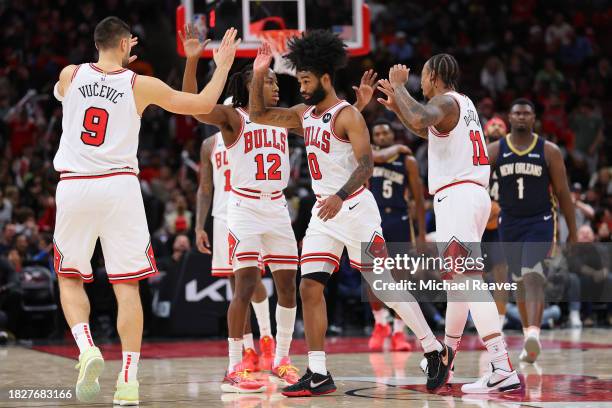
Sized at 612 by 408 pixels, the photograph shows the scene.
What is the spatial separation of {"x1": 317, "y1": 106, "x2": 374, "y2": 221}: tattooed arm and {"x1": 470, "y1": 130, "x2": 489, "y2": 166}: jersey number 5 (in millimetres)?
851

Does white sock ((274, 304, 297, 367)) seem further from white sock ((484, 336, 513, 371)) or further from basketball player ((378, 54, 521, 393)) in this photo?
white sock ((484, 336, 513, 371))

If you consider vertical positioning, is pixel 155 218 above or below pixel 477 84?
below

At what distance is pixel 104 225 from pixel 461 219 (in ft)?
8.50

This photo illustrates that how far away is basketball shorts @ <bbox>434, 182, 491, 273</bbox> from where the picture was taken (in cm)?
755

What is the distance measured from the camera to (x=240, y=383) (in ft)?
24.8

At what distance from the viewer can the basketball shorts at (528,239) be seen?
975 cm

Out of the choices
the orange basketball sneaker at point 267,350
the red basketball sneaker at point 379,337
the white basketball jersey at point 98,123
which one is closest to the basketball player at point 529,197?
the red basketball sneaker at point 379,337

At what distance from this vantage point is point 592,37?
76.4ft

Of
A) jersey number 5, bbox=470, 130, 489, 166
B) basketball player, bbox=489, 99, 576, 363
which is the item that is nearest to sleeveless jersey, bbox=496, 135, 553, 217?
basketball player, bbox=489, 99, 576, 363

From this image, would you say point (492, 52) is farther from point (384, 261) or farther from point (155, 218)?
point (384, 261)

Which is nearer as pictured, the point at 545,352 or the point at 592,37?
the point at 545,352

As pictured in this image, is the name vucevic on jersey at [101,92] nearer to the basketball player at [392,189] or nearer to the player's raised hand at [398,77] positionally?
the player's raised hand at [398,77]

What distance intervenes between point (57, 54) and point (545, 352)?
13.1 meters

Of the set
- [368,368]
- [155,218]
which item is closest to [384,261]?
[368,368]
